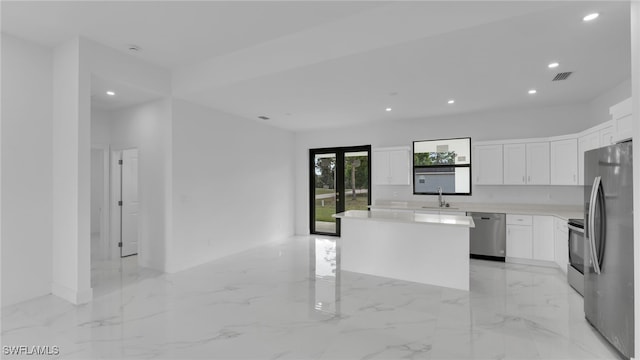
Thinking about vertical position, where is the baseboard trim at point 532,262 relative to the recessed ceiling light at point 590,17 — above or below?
below

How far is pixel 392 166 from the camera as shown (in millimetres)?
6320

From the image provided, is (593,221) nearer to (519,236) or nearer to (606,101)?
(519,236)

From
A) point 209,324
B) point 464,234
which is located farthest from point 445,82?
point 209,324

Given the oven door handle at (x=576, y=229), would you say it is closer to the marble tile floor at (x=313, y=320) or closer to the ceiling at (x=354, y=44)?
the marble tile floor at (x=313, y=320)

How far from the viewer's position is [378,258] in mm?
4371

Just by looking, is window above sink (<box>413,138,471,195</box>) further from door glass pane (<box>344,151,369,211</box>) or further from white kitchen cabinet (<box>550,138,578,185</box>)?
white kitchen cabinet (<box>550,138,578,185</box>)

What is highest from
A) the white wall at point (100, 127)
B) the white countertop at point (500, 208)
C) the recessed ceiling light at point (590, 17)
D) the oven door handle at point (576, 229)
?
the recessed ceiling light at point (590, 17)

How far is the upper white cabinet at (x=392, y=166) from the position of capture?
20.3ft

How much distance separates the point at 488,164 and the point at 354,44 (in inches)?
151

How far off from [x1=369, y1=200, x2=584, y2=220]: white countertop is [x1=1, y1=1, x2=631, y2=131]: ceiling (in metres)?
1.81

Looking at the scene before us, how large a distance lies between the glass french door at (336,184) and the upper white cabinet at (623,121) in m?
4.31

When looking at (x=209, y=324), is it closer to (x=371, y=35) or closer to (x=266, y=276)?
(x=266, y=276)

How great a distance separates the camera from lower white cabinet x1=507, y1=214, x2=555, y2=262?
468cm

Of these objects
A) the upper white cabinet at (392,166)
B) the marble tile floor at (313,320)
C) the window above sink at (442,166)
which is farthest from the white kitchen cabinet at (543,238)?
the upper white cabinet at (392,166)
